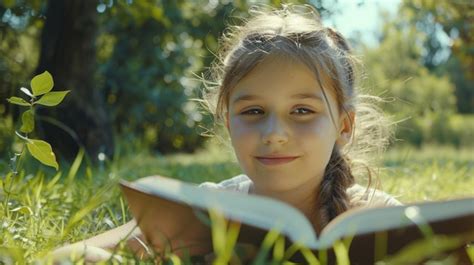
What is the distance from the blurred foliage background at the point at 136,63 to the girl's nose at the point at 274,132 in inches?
35.1

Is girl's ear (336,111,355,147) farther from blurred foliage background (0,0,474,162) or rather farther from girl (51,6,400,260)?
blurred foliage background (0,0,474,162)

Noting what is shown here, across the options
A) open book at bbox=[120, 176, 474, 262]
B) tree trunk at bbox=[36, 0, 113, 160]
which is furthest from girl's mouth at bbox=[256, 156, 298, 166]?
tree trunk at bbox=[36, 0, 113, 160]

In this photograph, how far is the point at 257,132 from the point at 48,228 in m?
0.66

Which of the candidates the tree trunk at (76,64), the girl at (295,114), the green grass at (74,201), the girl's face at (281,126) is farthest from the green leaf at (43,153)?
the tree trunk at (76,64)

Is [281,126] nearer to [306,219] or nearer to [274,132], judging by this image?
[274,132]

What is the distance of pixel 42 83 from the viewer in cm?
165

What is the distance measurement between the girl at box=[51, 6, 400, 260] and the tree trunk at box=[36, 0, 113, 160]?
2280 millimetres

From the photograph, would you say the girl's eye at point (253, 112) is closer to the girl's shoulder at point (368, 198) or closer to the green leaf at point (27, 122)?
the girl's shoulder at point (368, 198)

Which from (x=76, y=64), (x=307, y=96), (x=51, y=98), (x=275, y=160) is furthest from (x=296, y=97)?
(x=76, y=64)

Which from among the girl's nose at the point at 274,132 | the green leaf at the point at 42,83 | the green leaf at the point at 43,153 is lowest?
the girl's nose at the point at 274,132

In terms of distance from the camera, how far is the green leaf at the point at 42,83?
5.38 ft

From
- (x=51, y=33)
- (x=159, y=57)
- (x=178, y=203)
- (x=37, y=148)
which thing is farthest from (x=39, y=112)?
(x=159, y=57)

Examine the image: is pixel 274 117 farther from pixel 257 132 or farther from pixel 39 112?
pixel 39 112

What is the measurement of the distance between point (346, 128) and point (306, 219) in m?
1.25
